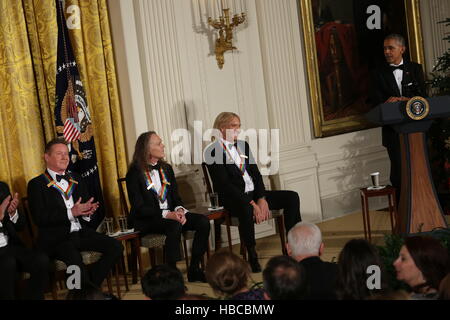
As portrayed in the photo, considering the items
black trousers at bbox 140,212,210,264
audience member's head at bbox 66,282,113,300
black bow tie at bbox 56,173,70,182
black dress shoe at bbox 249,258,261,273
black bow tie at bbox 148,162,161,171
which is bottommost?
black dress shoe at bbox 249,258,261,273

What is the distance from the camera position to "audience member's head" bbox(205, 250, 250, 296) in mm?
3076

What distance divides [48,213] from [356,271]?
3052 mm

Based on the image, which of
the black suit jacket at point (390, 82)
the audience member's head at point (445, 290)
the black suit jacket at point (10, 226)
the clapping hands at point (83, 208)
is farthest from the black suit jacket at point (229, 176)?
the audience member's head at point (445, 290)

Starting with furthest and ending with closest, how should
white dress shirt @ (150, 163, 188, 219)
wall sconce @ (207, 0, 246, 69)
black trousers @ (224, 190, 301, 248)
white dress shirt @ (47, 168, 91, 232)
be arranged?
wall sconce @ (207, 0, 246, 69), black trousers @ (224, 190, 301, 248), white dress shirt @ (150, 163, 188, 219), white dress shirt @ (47, 168, 91, 232)

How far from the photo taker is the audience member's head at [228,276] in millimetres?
3076

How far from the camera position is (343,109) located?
28.3 ft

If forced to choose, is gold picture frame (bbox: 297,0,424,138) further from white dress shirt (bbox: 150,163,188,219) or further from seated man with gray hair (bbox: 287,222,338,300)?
seated man with gray hair (bbox: 287,222,338,300)

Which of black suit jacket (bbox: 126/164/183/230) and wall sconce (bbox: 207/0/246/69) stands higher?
wall sconce (bbox: 207/0/246/69)

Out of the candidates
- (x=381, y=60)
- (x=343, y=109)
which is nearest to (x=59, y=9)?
(x=343, y=109)

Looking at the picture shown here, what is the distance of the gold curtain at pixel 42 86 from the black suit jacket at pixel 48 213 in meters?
0.75

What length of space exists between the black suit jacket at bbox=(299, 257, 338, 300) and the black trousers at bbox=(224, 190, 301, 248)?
9.28 ft

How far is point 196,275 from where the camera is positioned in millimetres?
5992

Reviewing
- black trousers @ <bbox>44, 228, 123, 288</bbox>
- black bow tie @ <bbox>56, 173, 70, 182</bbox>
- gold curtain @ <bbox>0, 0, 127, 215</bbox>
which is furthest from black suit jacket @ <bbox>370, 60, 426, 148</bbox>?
black bow tie @ <bbox>56, 173, 70, 182</bbox>
